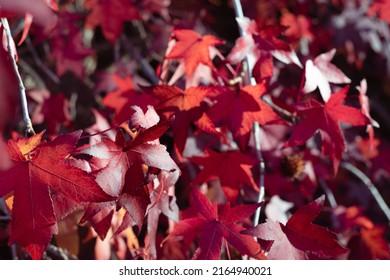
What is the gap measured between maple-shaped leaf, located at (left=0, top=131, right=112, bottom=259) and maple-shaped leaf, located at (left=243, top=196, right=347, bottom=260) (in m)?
0.38

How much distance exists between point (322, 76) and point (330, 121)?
0.11 meters

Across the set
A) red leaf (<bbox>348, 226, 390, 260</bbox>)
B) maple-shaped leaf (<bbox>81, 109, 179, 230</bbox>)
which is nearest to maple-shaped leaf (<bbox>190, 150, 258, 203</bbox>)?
maple-shaped leaf (<bbox>81, 109, 179, 230</bbox>)

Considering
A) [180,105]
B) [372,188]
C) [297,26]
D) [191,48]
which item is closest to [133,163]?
[180,105]

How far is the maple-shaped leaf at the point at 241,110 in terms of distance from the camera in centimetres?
106

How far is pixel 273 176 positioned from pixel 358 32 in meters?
1.07

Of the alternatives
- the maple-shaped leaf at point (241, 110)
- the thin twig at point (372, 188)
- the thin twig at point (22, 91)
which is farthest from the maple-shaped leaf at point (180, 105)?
the thin twig at point (372, 188)

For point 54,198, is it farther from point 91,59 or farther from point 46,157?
point 91,59

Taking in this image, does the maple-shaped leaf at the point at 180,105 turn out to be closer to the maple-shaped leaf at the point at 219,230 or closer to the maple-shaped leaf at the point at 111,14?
the maple-shaped leaf at the point at 219,230

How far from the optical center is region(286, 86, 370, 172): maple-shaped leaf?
3.50 feet

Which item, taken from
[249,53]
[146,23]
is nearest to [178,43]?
[249,53]

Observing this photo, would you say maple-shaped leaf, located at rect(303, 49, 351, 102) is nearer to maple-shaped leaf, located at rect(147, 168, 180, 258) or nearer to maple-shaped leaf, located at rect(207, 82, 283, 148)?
maple-shaped leaf, located at rect(207, 82, 283, 148)

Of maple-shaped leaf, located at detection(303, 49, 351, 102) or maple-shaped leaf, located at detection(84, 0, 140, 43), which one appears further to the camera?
maple-shaped leaf, located at detection(84, 0, 140, 43)

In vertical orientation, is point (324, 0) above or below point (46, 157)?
below

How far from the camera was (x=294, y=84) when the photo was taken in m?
1.79
